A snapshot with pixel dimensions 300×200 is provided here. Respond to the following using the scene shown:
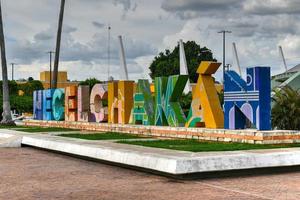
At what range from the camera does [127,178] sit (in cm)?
1109

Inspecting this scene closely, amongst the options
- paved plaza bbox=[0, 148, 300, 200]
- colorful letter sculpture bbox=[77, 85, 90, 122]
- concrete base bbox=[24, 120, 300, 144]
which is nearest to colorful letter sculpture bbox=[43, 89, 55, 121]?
colorful letter sculpture bbox=[77, 85, 90, 122]

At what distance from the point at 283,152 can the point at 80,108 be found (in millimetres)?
16521

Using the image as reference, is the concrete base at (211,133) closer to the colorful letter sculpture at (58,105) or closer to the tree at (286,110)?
the tree at (286,110)

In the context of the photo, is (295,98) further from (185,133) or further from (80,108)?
(80,108)

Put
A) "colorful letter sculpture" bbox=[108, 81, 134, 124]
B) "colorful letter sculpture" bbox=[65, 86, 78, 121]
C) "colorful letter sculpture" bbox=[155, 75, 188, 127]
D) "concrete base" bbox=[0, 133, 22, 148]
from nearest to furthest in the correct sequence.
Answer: "colorful letter sculpture" bbox=[155, 75, 188, 127]
"concrete base" bbox=[0, 133, 22, 148]
"colorful letter sculpture" bbox=[108, 81, 134, 124]
"colorful letter sculpture" bbox=[65, 86, 78, 121]

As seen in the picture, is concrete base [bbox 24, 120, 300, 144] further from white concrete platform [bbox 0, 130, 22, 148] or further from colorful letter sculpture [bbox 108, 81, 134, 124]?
white concrete platform [bbox 0, 130, 22, 148]

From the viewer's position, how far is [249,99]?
53.7 feet

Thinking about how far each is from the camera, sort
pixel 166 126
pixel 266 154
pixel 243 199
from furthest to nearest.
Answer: pixel 166 126 < pixel 266 154 < pixel 243 199

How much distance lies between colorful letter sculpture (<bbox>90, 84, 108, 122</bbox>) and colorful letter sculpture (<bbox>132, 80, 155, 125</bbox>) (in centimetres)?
313

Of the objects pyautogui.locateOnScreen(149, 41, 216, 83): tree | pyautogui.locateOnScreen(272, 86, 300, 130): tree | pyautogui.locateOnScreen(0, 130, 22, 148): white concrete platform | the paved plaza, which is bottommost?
the paved plaza

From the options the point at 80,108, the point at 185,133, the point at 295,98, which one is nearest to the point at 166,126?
the point at 185,133

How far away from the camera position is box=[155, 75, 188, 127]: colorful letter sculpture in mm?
19578

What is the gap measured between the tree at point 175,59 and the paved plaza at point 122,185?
3491 inches

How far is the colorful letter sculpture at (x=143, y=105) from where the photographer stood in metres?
21.6
